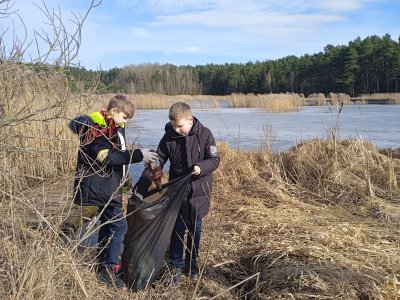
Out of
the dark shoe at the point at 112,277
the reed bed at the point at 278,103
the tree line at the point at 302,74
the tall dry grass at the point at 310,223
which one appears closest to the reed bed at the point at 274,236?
the tall dry grass at the point at 310,223

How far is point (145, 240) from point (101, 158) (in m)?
0.67

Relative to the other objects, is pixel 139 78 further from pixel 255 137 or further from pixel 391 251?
pixel 391 251

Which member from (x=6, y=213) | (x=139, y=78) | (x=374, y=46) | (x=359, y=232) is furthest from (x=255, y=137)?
(x=374, y=46)

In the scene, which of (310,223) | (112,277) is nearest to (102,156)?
(112,277)

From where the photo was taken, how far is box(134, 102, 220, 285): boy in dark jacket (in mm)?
3164

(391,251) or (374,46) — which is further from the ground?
(374,46)

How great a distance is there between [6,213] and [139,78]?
44.8 metres

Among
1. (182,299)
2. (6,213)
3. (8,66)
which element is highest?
(8,66)

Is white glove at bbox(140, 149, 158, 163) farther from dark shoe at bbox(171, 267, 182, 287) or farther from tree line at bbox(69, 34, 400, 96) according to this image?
tree line at bbox(69, 34, 400, 96)

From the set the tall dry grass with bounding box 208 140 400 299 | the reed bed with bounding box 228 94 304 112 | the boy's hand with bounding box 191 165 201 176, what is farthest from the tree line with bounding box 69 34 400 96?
the boy's hand with bounding box 191 165 201 176

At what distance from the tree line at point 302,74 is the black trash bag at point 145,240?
110 feet

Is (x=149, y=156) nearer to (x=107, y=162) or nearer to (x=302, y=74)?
(x=107, y=162)

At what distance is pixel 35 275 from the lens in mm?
2145

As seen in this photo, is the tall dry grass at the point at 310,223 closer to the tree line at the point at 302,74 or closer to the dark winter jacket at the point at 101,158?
the dark winter jacket at the point at 101,158
